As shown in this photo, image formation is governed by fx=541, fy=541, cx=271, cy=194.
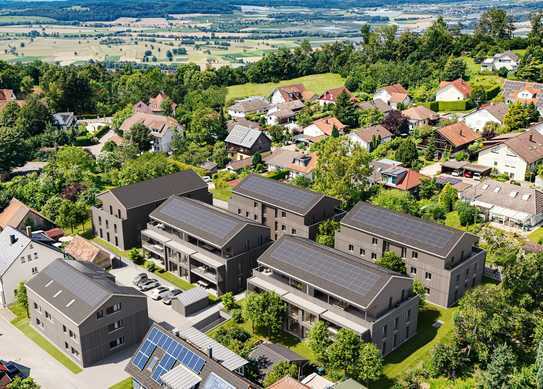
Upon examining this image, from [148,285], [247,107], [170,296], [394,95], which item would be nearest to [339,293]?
[170,296]

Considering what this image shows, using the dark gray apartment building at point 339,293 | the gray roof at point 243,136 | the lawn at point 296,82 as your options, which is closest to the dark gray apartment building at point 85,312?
the dark gray apartment building at point 339,293

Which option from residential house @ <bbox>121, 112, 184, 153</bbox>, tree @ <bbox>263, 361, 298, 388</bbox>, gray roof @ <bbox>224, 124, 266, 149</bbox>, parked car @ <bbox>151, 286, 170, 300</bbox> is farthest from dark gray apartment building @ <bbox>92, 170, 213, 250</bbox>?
residential house @ <bbox>121, 112, 184, 153</bbox>

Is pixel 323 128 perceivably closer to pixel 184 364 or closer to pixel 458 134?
pixel 458 134

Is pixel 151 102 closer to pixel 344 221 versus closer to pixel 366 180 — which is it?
pixel 366 180

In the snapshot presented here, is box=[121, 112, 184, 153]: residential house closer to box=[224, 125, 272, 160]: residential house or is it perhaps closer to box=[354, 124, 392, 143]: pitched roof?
box=[224, 125, 272, 160]: residential house

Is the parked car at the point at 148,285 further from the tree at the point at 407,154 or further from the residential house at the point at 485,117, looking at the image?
the residential house at the point at 485,117

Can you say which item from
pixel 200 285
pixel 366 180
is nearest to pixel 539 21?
pixel 366 180
